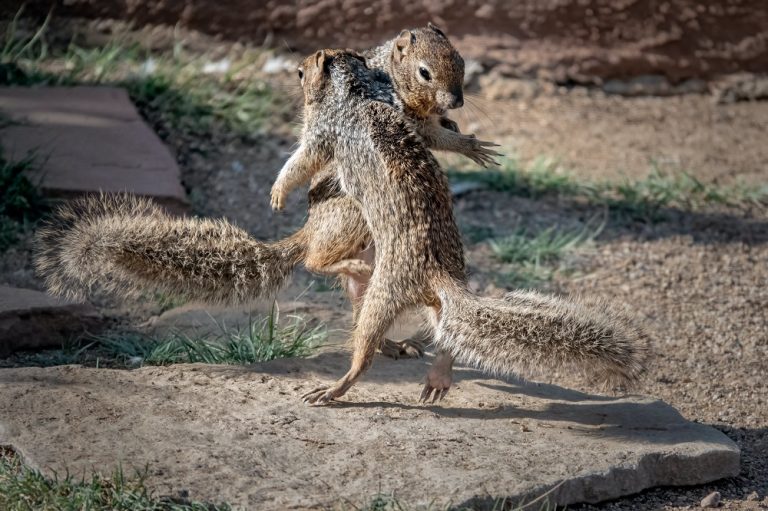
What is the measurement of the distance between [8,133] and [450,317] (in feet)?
13.6

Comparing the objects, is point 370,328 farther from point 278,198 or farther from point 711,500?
point 711,500

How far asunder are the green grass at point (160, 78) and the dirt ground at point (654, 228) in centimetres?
23

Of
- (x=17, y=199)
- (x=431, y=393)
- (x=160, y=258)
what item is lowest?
(x=431, y=393)

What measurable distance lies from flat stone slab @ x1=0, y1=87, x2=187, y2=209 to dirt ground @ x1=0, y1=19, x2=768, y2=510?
38 centimetres

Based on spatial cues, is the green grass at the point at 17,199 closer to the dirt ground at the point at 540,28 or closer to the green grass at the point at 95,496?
the dirt ground at the point at 540,28

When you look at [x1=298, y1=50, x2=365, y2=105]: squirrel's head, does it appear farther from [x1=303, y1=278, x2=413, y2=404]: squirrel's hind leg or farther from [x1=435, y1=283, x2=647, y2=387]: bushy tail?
[x1=435, y1=283, x2=647, y2=387]: bushy tail

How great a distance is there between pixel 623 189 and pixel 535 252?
126 centimetres

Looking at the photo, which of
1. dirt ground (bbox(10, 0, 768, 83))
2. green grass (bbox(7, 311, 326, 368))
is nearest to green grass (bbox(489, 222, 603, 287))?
green grass (bbox(7, 311, 326, 368))

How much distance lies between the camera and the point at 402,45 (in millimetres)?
5094

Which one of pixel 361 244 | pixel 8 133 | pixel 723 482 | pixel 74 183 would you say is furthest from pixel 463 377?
pixel 8 133

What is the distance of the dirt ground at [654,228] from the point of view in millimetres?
5469

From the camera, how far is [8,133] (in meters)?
7.08

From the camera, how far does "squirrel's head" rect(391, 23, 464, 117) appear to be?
16.0ft

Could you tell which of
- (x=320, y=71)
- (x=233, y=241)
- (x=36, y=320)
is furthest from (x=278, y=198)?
(x=36, y=320)
